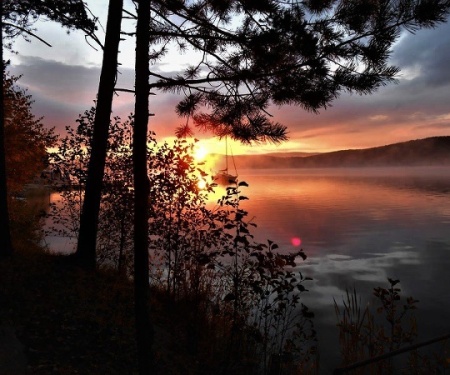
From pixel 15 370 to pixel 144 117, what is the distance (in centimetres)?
442

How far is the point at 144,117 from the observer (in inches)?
246

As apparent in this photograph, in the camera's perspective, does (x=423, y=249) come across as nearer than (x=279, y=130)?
No

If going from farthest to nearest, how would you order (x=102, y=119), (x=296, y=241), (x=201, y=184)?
1. (x=296, y=241)
2. (x=201, y=184)
3. (x=102, y=119)

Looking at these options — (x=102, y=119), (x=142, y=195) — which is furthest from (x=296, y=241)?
(x=142, y=195)

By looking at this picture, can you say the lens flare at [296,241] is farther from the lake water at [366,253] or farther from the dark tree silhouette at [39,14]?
the dark tree silhouette at [39,14]

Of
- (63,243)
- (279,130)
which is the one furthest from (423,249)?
(63,243)

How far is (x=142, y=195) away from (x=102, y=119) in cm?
443

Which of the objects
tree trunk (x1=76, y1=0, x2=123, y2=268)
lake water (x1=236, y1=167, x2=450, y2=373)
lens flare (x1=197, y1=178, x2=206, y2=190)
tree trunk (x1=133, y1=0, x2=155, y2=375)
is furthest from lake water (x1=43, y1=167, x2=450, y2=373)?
tree trunk (x1=76, y1=0, x2=123, y2=268)

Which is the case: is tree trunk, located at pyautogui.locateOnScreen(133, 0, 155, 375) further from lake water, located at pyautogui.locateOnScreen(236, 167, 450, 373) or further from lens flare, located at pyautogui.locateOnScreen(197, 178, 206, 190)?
lake water, located at pyautogui.locateOnScreen(236, 167, 450, 373)

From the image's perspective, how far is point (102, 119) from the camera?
970cm

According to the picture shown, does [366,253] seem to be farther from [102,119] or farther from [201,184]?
[102,119]

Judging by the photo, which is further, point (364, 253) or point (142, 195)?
point (364, 253)

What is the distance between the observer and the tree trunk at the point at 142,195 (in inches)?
241

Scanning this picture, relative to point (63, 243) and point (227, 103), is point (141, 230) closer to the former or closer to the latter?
point (227, 103)
